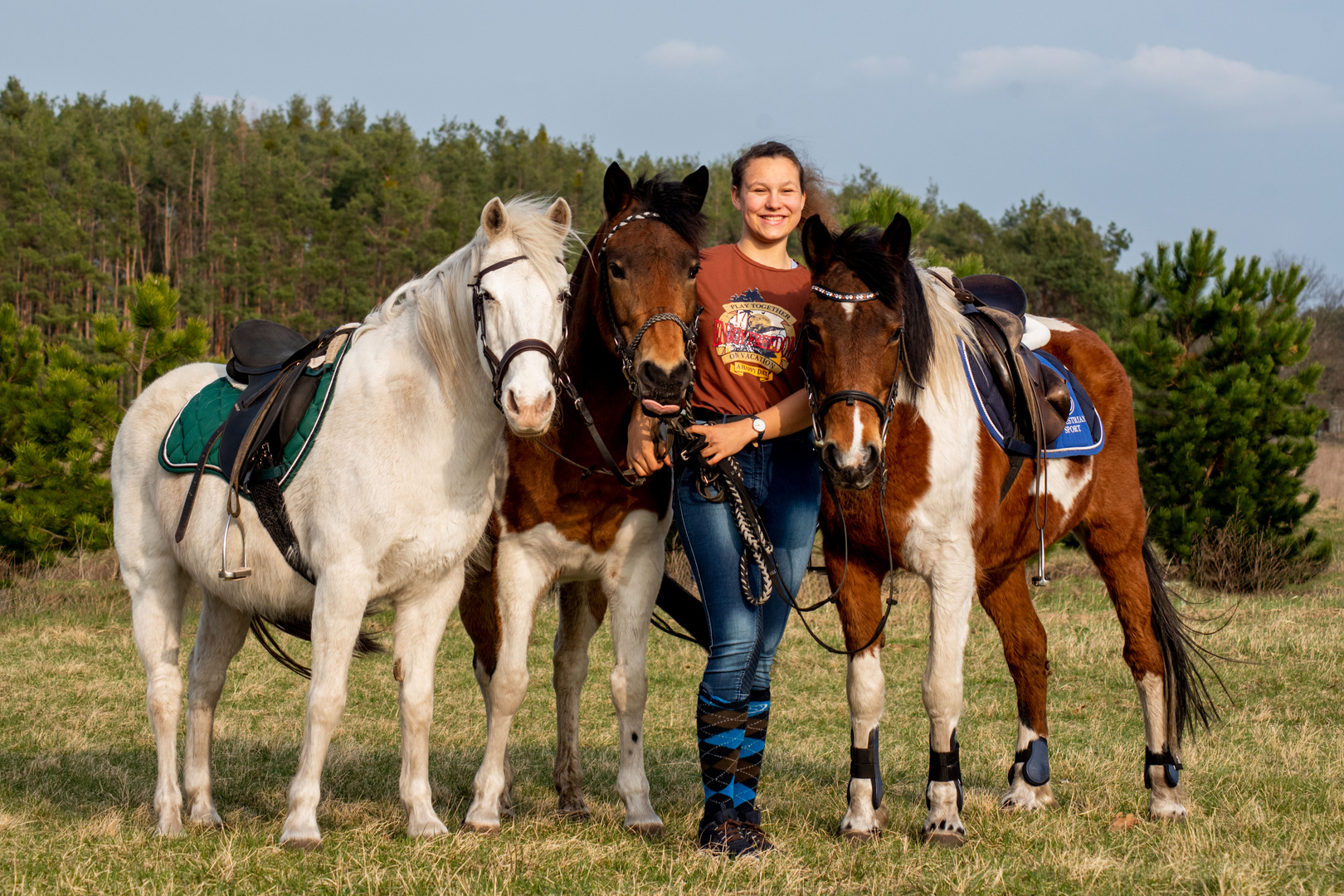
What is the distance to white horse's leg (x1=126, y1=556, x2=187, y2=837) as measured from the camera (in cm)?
405

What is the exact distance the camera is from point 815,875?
3.32 meters

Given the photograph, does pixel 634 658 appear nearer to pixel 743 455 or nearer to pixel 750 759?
pixel 750 759

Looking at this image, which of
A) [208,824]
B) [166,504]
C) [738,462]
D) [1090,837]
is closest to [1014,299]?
[738,462]

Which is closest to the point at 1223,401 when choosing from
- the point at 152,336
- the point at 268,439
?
the point at 268,439

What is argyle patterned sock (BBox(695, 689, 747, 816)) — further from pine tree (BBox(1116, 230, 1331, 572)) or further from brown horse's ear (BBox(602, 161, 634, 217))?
pine tree (BBox(1116, 230, 1331, 572))

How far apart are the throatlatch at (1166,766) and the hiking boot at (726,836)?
1.98m

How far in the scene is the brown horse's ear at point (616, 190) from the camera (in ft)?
11.8

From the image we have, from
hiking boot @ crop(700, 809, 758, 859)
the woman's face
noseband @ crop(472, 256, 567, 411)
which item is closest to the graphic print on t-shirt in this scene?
the woman's face

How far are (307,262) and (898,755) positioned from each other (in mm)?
34447

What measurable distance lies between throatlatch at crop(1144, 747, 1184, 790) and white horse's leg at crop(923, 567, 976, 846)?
1206 millimetres

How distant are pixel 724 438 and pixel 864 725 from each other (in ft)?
4.16

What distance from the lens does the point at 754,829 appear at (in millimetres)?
3564

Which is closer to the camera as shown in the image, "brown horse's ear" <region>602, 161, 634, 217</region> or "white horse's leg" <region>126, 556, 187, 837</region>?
"brown horse's ear" <region>602, 161, 634, 217</region>

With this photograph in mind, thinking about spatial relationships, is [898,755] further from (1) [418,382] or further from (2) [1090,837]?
(1) [418,382]
